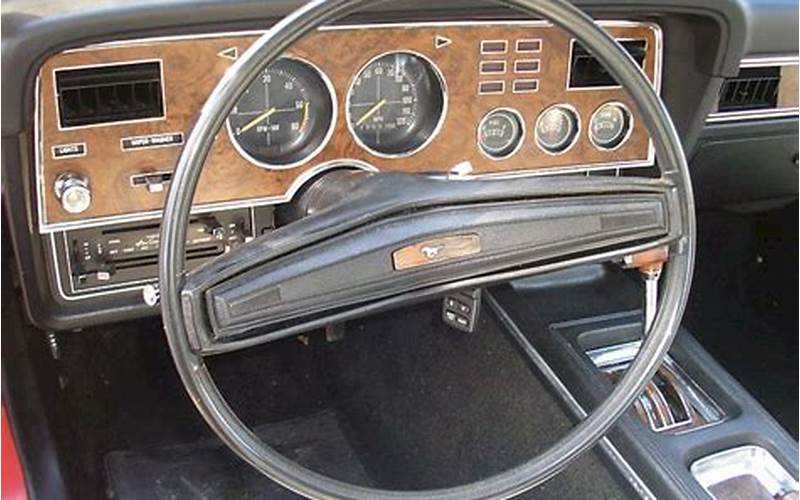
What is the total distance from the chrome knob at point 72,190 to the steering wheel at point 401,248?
334 millimetres

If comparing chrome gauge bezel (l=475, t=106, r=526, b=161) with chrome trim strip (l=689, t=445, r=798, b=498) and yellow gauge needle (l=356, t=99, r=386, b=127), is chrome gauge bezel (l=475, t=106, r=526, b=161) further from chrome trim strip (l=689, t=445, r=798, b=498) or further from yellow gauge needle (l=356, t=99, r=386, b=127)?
chrome trim strip (l=689, t=445, r=798, b=498)

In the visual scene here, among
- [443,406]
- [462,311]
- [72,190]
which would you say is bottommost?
[443,406]

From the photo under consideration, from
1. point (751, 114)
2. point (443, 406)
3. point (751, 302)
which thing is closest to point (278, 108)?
point (443, 406)

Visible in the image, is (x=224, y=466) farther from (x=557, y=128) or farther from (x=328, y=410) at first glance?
(x=557, y=128)

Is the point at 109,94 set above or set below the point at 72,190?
above

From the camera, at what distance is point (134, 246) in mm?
1463

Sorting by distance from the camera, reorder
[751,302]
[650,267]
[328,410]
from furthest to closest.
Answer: [751,302], [328,410], [650,267]

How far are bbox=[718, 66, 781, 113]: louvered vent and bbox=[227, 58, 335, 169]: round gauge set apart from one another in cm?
66

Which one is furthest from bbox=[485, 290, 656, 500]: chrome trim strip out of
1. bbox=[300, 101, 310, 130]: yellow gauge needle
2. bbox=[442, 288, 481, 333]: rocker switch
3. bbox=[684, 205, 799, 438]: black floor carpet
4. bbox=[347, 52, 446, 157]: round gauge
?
bbox=[684, 205, 799, 438]: black floor carpet

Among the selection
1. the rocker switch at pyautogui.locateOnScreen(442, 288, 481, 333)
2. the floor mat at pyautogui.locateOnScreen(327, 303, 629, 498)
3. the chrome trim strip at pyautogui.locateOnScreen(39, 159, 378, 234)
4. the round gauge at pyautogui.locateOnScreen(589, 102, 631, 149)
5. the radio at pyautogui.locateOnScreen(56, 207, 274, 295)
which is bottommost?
the floor mat at pyautogui.locateOnScreen(327, 303, 629, 498)

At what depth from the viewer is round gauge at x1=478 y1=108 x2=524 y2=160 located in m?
1.52

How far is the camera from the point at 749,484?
1.49 m

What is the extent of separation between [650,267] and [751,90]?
24.0 inches

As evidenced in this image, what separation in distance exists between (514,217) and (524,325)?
0.59 m
